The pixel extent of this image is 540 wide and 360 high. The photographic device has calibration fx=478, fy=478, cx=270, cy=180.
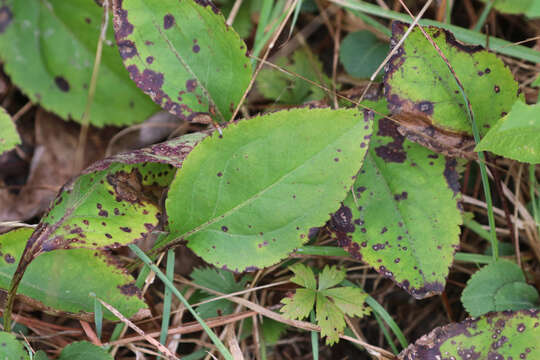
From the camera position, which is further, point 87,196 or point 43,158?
point 43,158

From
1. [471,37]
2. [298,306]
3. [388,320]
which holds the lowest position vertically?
[388,320]

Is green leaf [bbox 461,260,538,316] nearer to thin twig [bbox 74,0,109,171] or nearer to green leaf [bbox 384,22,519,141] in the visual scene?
green leaf [bbox 384,22,519,141]

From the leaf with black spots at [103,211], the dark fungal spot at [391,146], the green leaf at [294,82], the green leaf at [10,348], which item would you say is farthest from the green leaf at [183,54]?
the green leaf at [10,348]


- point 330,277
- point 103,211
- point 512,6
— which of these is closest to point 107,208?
point 103,211

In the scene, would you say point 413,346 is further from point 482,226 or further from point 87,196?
point 87,196

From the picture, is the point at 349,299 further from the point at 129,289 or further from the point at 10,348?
the point at 10,348

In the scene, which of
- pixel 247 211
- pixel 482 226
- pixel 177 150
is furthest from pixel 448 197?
pixel 177 150
